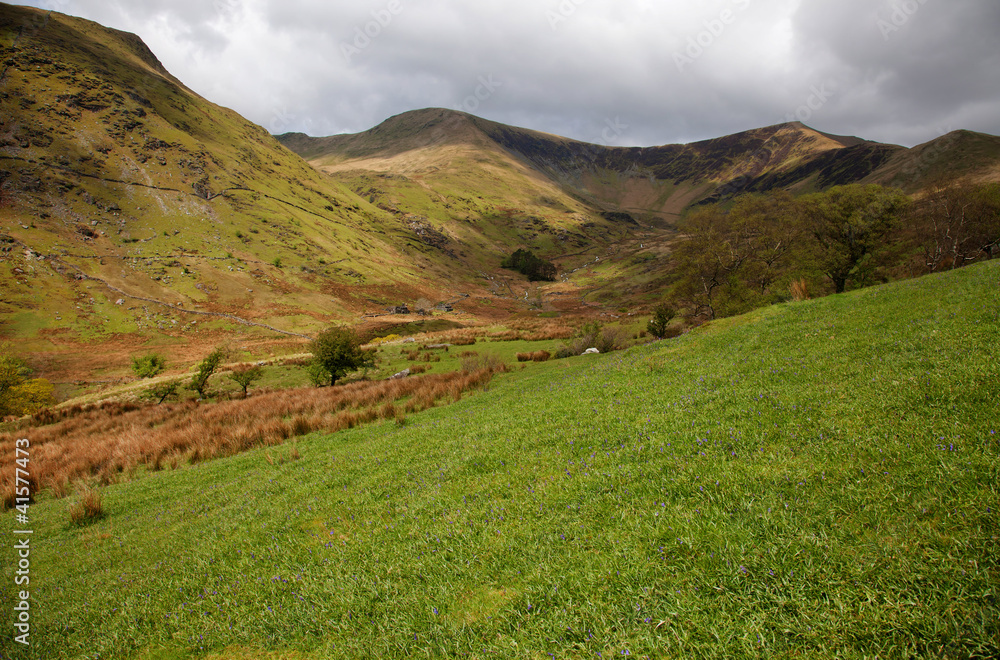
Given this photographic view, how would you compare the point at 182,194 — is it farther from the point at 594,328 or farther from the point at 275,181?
the point at 594,328

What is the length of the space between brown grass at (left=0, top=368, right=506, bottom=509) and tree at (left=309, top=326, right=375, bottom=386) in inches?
216

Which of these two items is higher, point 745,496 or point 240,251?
point 240,251

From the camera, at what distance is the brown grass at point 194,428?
14750mm

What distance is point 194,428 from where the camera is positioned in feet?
60.1

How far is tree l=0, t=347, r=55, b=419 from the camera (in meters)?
30.6

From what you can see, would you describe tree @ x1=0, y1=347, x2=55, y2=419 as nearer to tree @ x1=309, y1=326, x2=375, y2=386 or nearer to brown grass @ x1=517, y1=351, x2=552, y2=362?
tree @ x1=309, y1=326, x2=375, y2=386

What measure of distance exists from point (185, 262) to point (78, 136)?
4113 centimetres

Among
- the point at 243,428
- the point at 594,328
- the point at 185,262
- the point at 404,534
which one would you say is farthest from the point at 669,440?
the point at 185,262

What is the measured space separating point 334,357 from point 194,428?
12.6 metres

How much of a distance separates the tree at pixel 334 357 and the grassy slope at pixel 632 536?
69.3 feet

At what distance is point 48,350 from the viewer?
50031mm

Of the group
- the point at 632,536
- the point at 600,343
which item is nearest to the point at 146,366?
the point at 600,343

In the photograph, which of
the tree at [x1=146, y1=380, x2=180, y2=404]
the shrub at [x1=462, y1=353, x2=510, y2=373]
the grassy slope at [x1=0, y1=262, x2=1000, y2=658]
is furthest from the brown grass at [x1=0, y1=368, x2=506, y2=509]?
the grassy slope at [x1=0, y1=262, x2=1000, y2=658]

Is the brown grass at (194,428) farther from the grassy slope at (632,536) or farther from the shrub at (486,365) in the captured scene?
the grassy slope at (632,536)
